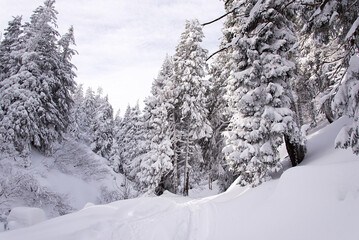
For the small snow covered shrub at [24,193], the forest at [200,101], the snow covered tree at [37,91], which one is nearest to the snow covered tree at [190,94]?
the forest at [200,101]

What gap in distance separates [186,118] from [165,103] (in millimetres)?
2447

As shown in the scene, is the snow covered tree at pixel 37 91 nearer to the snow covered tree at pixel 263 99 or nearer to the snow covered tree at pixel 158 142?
the snow covered tree at pixel 158 142

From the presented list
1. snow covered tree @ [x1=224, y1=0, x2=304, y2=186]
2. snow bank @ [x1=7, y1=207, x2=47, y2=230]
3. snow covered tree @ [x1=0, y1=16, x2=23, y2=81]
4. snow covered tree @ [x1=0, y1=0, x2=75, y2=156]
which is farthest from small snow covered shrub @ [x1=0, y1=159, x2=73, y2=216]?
snow covered tree @ [x1=224, y1=0, x2=304, y2=186]

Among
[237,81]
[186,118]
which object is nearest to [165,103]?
[186,118]

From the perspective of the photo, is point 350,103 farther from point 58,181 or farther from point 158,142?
point 58,181

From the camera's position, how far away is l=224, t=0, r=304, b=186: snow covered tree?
988cm

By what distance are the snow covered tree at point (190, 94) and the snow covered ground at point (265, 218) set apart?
10.7 meters

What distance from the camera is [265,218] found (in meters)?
5.71

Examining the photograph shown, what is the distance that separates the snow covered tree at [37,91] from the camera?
57.4 feet

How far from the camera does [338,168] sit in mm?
4875

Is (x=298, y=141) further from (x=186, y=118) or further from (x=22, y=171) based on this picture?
(x=22, y=171)

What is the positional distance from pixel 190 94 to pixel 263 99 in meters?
9.96

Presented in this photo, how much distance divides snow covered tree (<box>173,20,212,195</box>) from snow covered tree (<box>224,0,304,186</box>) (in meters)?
7.69

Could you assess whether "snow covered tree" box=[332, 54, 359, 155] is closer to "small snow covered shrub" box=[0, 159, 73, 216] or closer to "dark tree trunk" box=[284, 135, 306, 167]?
"dark tree trunk" box=[284, 135, 306, 167]
